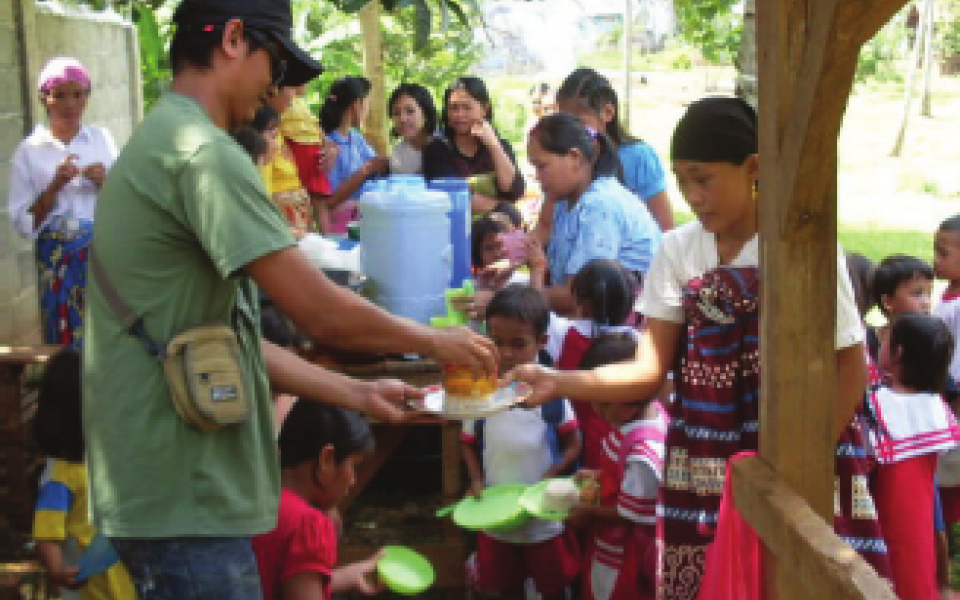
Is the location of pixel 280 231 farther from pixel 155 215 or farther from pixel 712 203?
pixel 712 203

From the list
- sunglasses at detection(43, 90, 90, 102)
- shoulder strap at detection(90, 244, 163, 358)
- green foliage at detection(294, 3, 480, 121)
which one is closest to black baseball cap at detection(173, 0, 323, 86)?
shoulder strap at detection(90, 244, 163, 358)

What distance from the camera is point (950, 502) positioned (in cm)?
496

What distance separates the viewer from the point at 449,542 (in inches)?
200

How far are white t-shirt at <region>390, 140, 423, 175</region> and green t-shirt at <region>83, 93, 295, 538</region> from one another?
540 cm

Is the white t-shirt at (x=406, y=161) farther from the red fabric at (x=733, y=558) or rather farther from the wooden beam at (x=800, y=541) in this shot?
the wooden beam at (x=800, y=541)

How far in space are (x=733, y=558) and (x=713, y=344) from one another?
49 cm

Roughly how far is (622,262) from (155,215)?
3054 millimetres

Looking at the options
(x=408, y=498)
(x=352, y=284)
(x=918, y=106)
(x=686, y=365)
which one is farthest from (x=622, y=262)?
(x=918, y=106)

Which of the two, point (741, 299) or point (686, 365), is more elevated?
point (741, 299)

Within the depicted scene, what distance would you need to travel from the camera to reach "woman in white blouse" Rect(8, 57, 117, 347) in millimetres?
6168

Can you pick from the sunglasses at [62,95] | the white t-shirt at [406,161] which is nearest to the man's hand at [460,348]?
the sunglasses at [62,95]

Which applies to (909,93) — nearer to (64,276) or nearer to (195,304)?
(64,276)

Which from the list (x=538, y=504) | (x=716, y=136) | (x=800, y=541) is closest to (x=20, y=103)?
(x=538, y=504)

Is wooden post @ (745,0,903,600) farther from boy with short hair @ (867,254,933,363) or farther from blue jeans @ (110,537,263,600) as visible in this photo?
boy with short hair @ (867,254,933,363)
